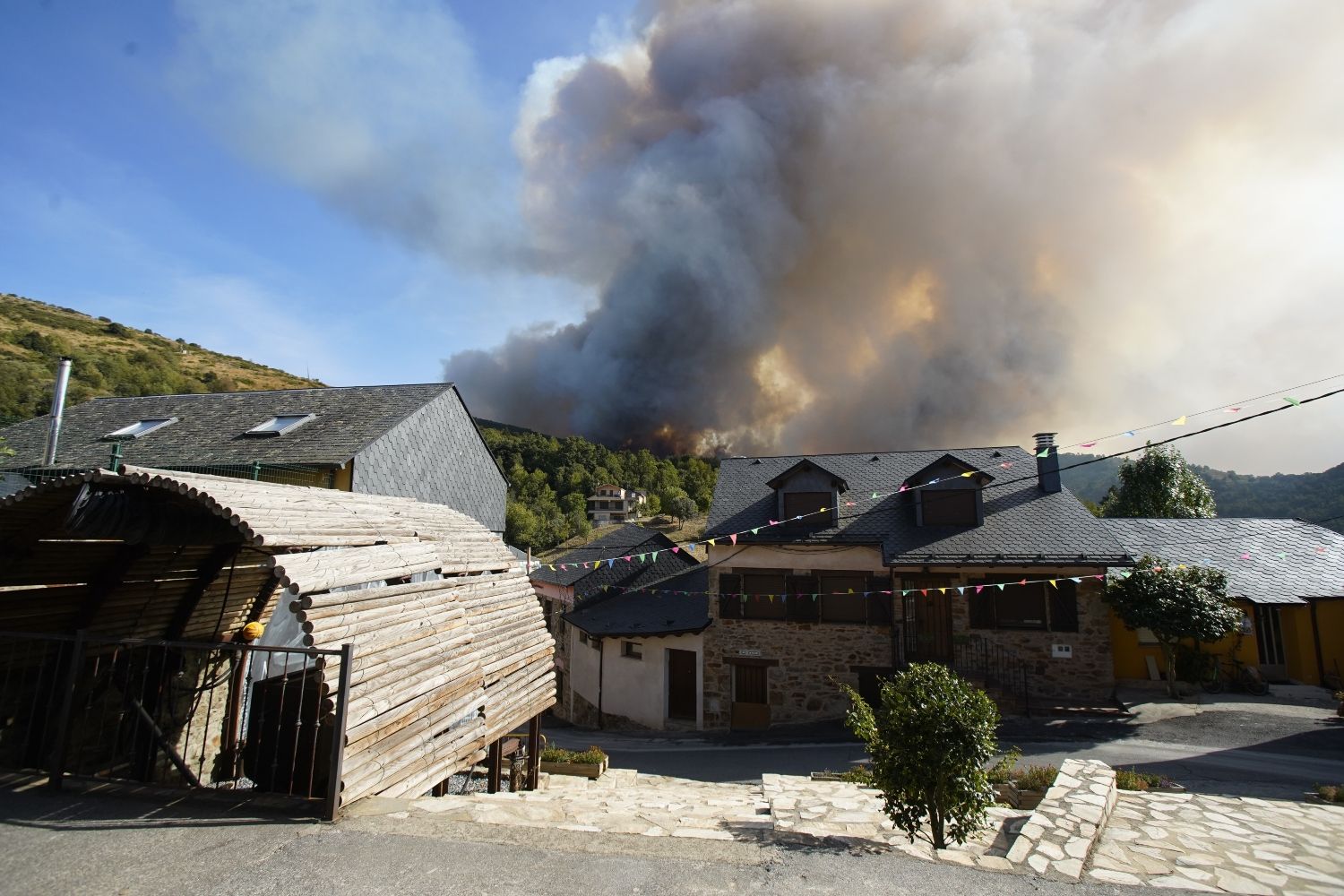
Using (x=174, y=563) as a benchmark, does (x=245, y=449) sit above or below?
above

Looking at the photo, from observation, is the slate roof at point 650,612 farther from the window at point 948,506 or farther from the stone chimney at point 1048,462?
the stone chimney at point 1048,462

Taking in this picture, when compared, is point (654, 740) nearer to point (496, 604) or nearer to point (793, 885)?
point (496, 604)

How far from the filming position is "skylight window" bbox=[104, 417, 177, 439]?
19.5m

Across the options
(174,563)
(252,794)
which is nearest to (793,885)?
(252,794)

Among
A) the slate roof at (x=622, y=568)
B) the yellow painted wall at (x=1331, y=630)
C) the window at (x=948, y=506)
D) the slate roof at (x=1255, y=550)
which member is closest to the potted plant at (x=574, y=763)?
the slate roof at (x=622, y=568)

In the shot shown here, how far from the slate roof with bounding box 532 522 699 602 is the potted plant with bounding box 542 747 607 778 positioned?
391 inches

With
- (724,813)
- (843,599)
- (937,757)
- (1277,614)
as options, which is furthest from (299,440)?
(1277,614)

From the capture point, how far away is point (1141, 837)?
657 cm

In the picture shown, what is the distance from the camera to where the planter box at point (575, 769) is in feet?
40.0

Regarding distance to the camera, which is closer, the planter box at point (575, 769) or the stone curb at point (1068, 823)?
the stone curb at point (1068, 823)

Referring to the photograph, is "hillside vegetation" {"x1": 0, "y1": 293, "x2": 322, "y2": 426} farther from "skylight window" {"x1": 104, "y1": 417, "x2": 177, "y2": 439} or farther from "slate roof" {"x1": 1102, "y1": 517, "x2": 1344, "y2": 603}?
"slate roof" {"x1": 1102, "y1": 517, "x2": 1344, "y2": 603}

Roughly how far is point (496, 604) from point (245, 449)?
12.9 metres

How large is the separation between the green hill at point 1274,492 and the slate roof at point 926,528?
51.8 ft

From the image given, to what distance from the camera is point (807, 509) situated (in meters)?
18.9
